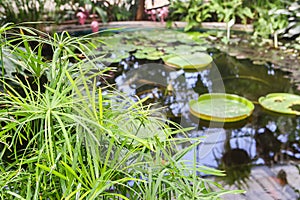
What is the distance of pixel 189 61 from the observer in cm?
345

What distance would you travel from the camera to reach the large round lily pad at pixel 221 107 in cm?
263

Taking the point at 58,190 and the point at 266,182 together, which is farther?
the point at 266,182

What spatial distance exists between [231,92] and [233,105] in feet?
0.94

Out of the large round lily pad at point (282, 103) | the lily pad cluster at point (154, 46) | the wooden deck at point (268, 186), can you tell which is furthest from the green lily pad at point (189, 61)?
the wooden deck at point (268, 186)

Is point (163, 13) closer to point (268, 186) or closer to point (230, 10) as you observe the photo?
point (230, 10)

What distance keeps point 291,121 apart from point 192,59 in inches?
45.0

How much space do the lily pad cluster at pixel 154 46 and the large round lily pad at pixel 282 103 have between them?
29.5 inches

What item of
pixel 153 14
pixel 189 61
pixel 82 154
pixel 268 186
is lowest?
pixel 268 186

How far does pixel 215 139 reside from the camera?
2.46 meters

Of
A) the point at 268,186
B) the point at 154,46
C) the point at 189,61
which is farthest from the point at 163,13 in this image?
the point at 268,186

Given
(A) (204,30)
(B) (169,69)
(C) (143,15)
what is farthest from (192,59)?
(C) (143,15)

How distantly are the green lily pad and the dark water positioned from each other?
55mm

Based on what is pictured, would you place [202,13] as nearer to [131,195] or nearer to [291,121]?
[291,121]

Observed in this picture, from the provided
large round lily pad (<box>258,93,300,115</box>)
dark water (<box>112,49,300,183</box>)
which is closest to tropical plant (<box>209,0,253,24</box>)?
dark water (<box>112,49,300,183</box>)
